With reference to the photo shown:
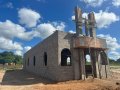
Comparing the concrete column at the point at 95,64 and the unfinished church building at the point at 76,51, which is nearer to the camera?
the unfinished church building at the point at 76,51

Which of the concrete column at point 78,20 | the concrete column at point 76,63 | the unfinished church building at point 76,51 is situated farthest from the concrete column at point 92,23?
the concrete column at point 76,63

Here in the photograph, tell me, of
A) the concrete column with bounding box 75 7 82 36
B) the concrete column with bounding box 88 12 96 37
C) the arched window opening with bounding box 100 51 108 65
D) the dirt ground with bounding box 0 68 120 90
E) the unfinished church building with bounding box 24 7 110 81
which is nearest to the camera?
the dirt ground with bounding box 0 68 120 90

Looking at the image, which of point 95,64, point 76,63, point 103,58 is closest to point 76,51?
point 76,63

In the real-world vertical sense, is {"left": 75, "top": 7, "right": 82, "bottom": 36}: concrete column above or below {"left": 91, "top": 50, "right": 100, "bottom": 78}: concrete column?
above

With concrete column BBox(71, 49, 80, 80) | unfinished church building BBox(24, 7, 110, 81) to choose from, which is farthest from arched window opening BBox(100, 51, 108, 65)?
concrete column BBox(71, 49, 80, 80)

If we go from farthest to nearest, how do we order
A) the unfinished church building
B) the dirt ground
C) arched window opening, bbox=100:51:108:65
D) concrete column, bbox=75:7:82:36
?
arched window opening, bbox=100:51:108:65 → concrete column, bbox=75:7:82:36 → the unfinished church building → the dirt ground

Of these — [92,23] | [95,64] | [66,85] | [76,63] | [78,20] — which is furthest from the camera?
[92,23]

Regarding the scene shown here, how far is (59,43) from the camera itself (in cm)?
1908

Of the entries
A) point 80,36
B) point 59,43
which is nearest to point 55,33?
point 59,43

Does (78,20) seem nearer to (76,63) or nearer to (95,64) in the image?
(76,63)

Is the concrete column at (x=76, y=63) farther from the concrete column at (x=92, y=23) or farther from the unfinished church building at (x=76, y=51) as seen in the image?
the concrete column at (x=92, y=23)

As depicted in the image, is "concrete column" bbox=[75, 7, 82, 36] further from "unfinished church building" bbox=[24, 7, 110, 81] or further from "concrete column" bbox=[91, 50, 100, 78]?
"concrete column" bbox=[91, 50, 100, 78]

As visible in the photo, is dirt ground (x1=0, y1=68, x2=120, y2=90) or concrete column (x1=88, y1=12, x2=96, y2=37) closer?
dirt ground (x1=0, y1=68, x2=120, y2=90)

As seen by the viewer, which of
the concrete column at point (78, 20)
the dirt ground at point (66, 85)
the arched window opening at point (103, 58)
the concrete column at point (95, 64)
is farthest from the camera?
the arched window opening at point (103, 58)
